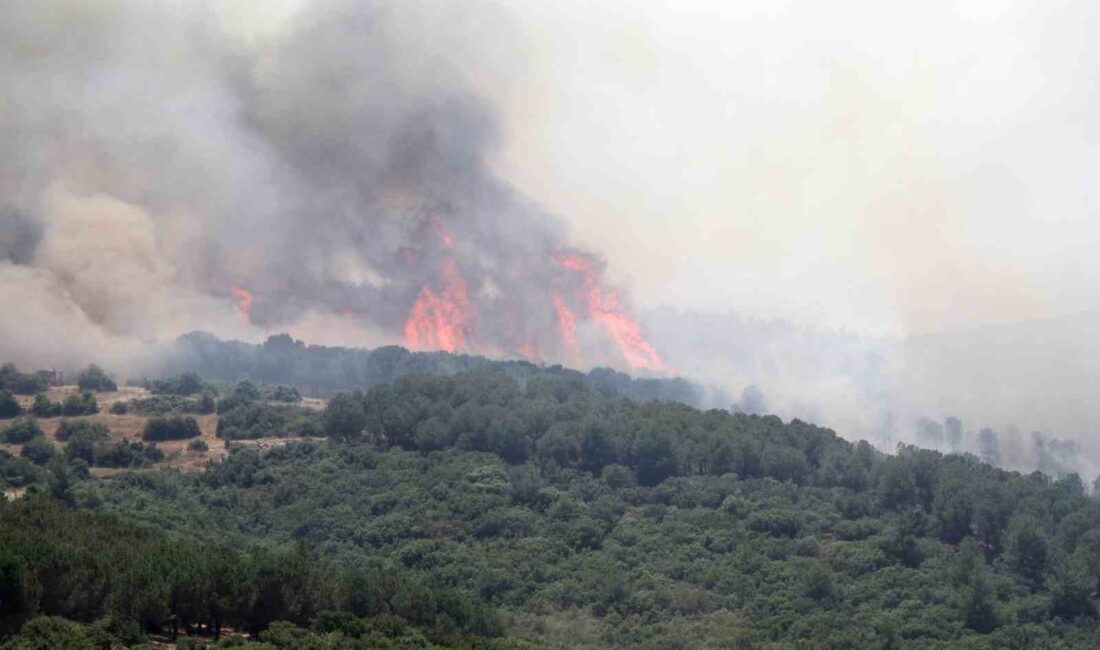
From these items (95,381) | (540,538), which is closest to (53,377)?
(95,381)

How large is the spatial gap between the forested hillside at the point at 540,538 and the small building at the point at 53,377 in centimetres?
1528

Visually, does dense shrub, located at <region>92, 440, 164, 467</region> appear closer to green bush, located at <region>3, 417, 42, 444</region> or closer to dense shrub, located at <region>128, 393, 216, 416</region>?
green bush, located at <region>3, 417, 42, 444</region>

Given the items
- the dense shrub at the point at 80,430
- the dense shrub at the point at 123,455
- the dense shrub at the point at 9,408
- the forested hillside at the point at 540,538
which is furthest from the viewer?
the dense shrub at the point at 9,408

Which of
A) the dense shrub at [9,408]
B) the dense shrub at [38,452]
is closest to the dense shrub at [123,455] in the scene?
the dense shrub at [38,452]

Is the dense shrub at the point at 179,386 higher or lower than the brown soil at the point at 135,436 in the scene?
higher

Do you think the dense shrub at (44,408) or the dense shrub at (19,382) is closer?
the dense shrub at (44,408)

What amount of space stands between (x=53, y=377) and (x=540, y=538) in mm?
60503

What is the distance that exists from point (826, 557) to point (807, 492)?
48.4 feet

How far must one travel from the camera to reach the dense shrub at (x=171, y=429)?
464ft

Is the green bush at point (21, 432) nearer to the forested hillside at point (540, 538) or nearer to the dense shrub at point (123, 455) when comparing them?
the dense shrub at point (123, 455)

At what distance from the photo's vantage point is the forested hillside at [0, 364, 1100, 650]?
90000mm

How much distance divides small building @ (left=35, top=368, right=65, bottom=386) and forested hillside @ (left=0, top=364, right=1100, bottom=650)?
15.3m

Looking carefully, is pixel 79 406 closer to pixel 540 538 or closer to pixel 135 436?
pixel 135 436

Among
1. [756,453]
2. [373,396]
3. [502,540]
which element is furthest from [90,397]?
[756,453]
